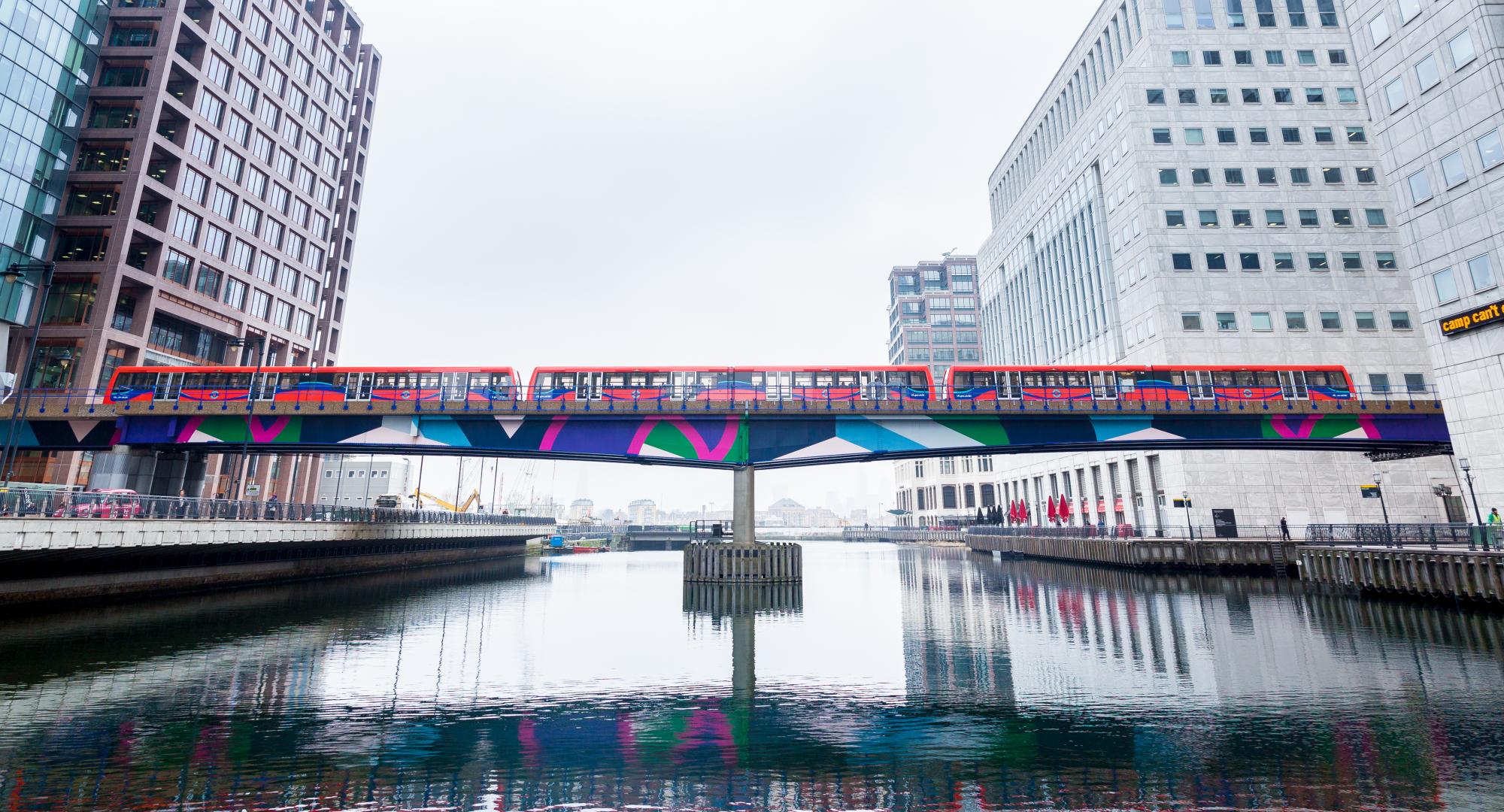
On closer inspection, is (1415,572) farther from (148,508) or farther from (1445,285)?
(148,508)

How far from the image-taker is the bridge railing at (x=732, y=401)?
136 ft

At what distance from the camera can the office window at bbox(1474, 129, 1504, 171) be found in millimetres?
32719

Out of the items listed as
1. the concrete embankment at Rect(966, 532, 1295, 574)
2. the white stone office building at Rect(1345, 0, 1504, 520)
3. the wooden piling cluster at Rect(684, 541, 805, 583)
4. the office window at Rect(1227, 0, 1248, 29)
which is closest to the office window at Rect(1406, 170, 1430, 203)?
the white stone office building at Rect(1345, 0, 1504, 520)

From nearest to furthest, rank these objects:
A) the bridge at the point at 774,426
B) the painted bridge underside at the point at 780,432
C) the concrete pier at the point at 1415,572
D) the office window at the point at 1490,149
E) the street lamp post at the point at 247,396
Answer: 1. the concrete pier at the point at 1415,572
2. the office window at the point at 1490,149
3. the bridge at the point at 774,426
4. the painted bridge underside at the point at 780,432
5. the street lamp post at the point at 247,396

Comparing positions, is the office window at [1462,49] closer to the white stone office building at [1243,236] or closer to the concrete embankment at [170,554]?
the white stone office building at [1243,236]

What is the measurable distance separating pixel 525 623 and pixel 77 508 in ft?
58.6

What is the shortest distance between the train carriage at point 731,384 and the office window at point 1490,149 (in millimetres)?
27872

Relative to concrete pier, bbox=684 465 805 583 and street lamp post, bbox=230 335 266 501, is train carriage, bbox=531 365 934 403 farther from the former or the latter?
street lamp post, bbox=230 335 266 501

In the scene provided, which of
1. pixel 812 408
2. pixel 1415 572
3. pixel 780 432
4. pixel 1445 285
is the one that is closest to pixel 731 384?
pixel 780 432

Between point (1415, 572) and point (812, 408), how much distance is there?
28.7 m

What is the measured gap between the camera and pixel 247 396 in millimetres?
43312

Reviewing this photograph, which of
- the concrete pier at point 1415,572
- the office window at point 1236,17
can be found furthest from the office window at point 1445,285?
the office window at point 1236,17

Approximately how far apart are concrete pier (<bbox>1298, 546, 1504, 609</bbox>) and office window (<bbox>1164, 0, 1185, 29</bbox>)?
56513mm

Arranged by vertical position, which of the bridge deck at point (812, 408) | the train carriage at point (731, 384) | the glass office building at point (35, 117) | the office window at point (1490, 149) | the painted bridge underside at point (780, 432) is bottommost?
the painted bridge underside at point (780, 432)
